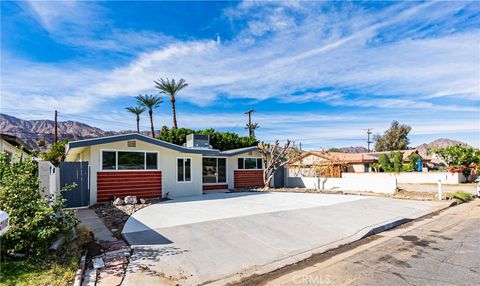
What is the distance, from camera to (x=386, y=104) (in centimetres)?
2708

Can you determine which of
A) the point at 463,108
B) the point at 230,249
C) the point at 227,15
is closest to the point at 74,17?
the point at 227,15

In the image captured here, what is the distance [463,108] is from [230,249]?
87.2 feet

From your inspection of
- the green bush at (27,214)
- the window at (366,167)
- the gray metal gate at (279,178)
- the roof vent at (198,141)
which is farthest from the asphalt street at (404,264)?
the window at (366,167)

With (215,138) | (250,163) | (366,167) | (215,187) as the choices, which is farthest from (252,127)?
(215,187)

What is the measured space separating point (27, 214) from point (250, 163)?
15.3m

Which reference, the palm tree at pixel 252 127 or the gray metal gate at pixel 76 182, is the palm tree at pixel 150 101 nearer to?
the palm tree at pixel 252 127

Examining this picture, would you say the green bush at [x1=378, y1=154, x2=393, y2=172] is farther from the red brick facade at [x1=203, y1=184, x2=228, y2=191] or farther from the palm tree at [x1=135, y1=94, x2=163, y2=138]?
the palm tree at [x1=135, y1=94, x2=163, y2=138]

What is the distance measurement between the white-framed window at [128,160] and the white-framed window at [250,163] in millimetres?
7123

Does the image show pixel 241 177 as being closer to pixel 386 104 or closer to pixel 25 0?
pixel 25 0

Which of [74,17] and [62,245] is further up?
[74,17]

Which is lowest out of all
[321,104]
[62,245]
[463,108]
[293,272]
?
[293,272]

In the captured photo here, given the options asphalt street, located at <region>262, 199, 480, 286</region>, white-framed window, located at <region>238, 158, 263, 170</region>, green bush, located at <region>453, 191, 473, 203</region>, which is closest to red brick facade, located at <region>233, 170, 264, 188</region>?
white-framed window, located at <region>238, 158, 263, 170</region>

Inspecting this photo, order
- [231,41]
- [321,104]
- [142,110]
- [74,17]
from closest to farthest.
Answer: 1. [74,17]
2. [231,41]
3. [321,104]
4. [142,110]

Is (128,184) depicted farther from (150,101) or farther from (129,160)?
(150,101)
